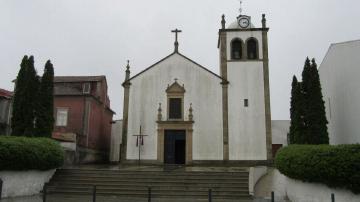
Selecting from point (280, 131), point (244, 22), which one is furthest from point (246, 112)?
point (280, 131)

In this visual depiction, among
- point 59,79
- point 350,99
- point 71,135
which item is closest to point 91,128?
point 71,135

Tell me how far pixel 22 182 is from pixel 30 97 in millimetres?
5339

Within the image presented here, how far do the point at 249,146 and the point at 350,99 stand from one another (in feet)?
34.1

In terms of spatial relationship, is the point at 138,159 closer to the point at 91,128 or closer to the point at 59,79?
the point at 91,128

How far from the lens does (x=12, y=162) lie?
1714cm

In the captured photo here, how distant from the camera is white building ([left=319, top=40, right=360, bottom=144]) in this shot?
19.6 metres

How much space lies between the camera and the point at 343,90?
21.5m

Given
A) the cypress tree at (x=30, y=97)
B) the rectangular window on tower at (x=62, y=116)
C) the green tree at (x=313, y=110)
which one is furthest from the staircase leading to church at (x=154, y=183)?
the rectangular window on tower at (x=62, y=116)

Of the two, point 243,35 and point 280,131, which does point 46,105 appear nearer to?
point 243,35

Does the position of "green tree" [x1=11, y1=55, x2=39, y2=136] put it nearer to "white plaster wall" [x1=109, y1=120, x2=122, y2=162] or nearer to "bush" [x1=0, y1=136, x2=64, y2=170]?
"bush" [x1=0, y1=136, x2=64, y2=170]

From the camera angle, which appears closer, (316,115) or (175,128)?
(316,115)

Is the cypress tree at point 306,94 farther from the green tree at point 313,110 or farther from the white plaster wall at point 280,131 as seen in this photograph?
the white plaster wall at point 280,131

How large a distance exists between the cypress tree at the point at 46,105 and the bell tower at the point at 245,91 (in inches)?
521

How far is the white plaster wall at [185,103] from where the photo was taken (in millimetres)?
29719
